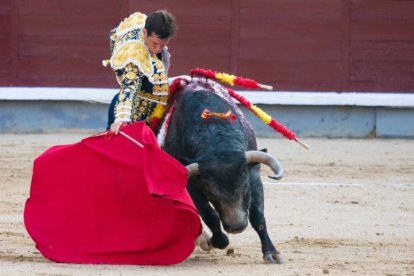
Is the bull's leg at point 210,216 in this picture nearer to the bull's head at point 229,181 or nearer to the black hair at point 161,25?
the bull's head at point 229,181

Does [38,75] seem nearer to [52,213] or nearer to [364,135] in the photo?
[364,135]

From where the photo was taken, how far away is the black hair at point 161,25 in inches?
199

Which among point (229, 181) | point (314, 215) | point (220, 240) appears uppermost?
point (229, 181)

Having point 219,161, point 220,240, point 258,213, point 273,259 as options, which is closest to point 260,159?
point 219,161

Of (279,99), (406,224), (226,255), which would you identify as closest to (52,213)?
(226,255)

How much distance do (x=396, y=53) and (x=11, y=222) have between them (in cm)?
529

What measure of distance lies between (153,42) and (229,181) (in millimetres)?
694

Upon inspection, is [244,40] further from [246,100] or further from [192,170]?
[192,170]

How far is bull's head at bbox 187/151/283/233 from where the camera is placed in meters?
4.88

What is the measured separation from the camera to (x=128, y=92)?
511 cm

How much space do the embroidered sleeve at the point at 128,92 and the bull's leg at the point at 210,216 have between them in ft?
1.31

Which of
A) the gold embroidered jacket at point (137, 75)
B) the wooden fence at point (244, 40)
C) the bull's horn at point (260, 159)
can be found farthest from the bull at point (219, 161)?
the wooden fence at point (244, 40)

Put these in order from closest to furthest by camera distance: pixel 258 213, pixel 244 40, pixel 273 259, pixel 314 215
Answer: pixel 273 259, pixel 258 213, pixel 314 215, pixel 244 40

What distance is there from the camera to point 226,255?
17.6 ft
